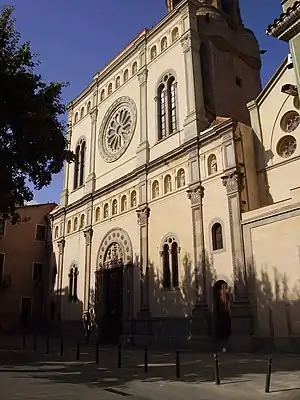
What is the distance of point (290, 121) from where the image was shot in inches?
757

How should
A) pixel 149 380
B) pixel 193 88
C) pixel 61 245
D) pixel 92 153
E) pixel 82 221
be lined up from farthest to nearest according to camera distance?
pixel 61 245 → pixel 92 153 → pixel 82 221 → pixel 193 88 → pixel 149 380

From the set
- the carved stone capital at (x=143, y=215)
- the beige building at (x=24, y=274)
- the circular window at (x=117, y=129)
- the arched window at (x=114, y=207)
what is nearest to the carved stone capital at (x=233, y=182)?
the carved stone capital at (x=143, y=215)

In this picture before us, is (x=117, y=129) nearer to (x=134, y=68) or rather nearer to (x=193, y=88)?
(x=134, y=68)

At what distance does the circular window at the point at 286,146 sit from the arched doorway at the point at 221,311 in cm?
673

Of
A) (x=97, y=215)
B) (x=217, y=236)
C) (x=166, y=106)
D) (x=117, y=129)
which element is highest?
(x=117, y=129)

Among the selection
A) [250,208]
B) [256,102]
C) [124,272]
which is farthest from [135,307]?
[256,102]

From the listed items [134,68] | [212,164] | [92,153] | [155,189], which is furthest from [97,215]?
[212,164]

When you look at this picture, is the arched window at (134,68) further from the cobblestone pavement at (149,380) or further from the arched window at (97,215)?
the cobblestone pavement at (149,380)

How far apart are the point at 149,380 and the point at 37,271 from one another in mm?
27106

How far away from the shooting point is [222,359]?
14688 mm

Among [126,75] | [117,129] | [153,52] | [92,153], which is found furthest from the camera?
[92,153]

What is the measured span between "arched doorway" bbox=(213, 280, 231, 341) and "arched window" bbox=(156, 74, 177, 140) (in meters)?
10.3

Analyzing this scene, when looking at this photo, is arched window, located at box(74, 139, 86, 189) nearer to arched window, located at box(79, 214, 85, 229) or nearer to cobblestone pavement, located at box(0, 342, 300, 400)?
arched window, located at box(79, 214, 85, 229)

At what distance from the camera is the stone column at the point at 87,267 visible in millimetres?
28391
